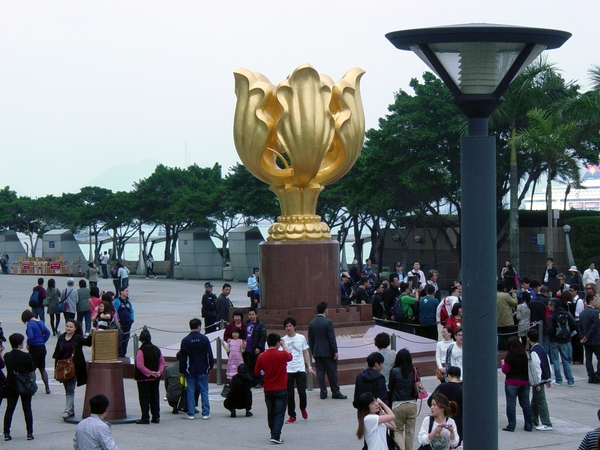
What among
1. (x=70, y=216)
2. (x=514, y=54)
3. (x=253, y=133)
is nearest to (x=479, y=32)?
(x=514, y=54)

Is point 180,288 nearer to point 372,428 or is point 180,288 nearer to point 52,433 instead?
point 52,433

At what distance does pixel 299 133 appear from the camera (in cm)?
1666

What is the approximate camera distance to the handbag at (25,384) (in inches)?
445

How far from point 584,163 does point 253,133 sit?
17.9 m

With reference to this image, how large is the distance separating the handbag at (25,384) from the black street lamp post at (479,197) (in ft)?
22.2

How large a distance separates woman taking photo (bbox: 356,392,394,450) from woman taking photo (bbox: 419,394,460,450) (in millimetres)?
415

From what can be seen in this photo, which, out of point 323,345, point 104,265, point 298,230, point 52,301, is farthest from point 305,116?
point 104,265

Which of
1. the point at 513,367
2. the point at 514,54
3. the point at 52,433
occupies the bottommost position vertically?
the point at 52,433

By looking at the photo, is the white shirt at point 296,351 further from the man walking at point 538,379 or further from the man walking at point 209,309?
the man walking at point 209,309

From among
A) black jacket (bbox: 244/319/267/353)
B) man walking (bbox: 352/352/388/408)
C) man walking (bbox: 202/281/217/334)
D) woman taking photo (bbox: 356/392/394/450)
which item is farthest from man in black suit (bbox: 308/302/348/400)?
man walking (bbox: 202/281/217/334)

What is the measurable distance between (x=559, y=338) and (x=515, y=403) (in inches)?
151

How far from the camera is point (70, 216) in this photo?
52.9 metres

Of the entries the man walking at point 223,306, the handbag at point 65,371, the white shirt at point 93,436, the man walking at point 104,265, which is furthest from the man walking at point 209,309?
the man walking at point 104,265

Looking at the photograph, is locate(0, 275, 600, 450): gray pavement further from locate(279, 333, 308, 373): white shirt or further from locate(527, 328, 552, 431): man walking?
locate(279, 333, 308, 373): white shirt
